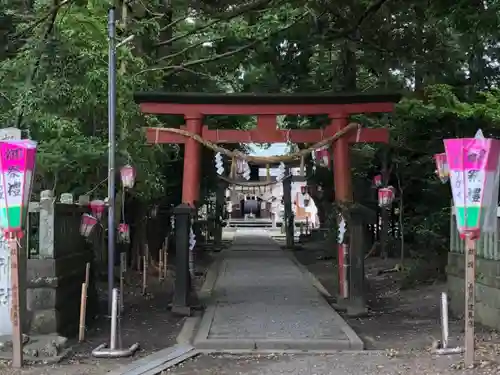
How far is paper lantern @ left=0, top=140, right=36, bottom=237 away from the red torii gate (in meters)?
4.75

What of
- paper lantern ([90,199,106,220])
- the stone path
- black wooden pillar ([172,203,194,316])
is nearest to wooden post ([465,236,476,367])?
the stone path

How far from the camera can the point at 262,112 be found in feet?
41.3

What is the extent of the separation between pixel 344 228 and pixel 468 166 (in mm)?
5449

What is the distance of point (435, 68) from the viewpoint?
15.5 metres

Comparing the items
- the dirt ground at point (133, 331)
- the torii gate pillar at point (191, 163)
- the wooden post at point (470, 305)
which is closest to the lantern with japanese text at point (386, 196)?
the dirt ground at point (133, 331)

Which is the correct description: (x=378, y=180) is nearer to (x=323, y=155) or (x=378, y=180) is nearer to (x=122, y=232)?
(x=323, y=155)

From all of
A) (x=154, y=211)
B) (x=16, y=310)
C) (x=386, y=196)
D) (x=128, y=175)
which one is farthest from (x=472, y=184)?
(x=154, y=211)

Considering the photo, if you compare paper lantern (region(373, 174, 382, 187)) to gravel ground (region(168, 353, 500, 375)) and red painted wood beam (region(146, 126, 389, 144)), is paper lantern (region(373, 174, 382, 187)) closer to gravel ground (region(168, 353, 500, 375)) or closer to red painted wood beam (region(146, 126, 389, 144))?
red painted wood beam (region(146, 126, 389, 144))

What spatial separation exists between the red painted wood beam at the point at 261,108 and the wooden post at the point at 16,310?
→ 5338 mm

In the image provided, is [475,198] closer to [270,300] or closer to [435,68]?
[270,300]

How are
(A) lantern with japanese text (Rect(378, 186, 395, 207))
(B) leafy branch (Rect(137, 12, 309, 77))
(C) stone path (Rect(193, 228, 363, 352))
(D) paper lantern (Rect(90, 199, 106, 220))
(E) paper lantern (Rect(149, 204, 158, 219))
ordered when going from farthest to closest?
(E) paper lantern (Rect(149, 204, 158, 219))
(A) lantern with japanese text (Rect(378, 186, 395, 207))
(B) leafy branch (Rect(137, 12, 309, 77))
(D) paper lantern (Rect(90, 199, 106, 220))
(C) stone path (Rect(193, 228, 363, 352))

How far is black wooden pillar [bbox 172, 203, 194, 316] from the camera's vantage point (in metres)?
11.8

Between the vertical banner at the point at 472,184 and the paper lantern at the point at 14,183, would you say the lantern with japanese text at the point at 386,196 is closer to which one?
the vertical banner at the point at 472,184

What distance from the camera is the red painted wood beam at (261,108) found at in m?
12.3
